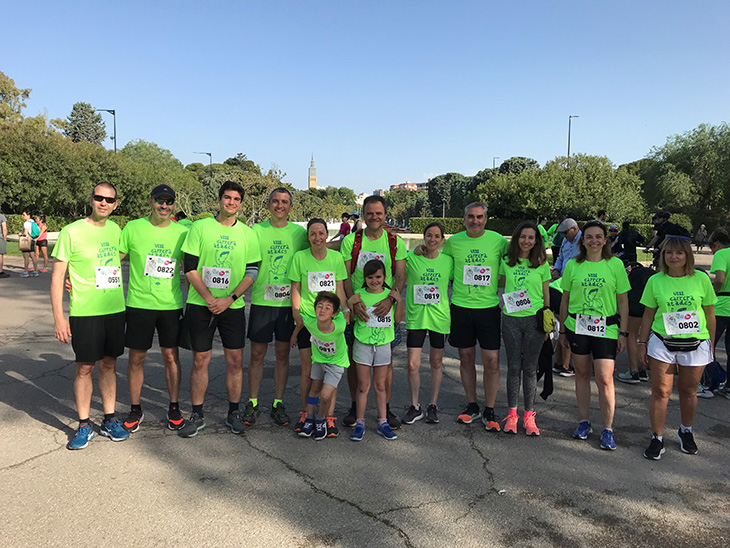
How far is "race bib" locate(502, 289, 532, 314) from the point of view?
14.4ft

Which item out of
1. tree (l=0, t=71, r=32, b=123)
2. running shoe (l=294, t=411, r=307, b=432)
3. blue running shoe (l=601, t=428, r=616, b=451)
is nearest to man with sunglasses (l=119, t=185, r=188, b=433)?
running shoe (l=294, t=411, r=307, b=432)

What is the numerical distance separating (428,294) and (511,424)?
4.33ft

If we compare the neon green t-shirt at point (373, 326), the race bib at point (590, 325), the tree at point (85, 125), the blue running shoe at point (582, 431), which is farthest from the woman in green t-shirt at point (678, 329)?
the tree at point (85, 125)

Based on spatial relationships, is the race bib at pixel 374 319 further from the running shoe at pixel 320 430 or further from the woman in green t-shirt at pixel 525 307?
the woman in green t-shirt at pixel 525 307

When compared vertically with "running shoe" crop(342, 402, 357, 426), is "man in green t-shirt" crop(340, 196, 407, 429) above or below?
above

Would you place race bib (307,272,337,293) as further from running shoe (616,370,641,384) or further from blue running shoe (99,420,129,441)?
running shoe (616,370,641,384)

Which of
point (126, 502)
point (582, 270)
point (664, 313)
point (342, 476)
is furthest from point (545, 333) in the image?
point (126, 502)

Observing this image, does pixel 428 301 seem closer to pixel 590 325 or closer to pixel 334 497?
pixel 590 325

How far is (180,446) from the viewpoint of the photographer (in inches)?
161

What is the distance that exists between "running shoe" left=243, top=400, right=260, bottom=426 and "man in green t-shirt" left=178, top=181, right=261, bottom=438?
0.21 ft

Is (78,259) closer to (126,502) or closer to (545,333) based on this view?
(126,502)

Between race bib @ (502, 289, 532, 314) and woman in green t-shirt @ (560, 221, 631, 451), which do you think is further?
race bib @ (502, 289, 532, 314)

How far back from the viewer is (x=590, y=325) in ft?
13.9

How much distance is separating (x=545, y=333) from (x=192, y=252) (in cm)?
300
